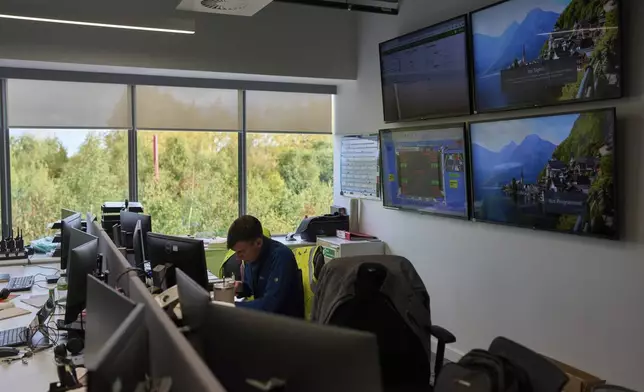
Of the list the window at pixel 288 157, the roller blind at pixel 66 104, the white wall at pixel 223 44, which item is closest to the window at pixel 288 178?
the window at pixel 288 157

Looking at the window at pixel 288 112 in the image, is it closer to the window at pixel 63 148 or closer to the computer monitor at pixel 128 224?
the window at pixel 63 148

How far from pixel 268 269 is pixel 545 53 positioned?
2.18 metres

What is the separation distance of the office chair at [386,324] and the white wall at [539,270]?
1391 millimetres

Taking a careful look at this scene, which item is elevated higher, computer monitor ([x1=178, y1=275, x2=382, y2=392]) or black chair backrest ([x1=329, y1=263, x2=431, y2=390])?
computer monitor ([x1=178, y1=275, x2=382, y2=392])

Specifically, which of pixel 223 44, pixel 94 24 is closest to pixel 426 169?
pixel 223 44

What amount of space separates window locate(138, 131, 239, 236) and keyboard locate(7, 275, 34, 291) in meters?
1.61

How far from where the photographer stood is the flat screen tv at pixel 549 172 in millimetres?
3111

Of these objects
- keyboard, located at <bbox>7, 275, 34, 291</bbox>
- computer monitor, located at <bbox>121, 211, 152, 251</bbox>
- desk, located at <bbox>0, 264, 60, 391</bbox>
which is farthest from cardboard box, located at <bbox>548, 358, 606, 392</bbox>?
keyboard, located at <bbox>7, 275, 34, 291</bbox>

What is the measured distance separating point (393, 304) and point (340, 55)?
3799mm

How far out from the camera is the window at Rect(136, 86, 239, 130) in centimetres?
550

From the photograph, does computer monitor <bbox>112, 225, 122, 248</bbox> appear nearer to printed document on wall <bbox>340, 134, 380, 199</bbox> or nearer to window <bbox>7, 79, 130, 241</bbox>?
window <bbox>7, 79, 130, 241</bbox>

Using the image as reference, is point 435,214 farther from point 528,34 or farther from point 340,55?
point 340,55

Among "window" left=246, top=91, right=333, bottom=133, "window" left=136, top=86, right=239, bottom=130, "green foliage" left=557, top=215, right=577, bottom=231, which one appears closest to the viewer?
"green foliage" left=557, top=215, right=577, bottom=231

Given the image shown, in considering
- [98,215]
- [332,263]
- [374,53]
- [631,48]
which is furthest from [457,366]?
[98,215]
